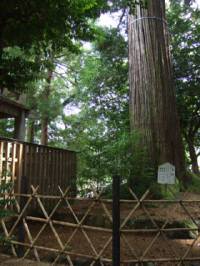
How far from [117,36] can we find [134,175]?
7.26m

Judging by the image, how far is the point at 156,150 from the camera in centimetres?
859

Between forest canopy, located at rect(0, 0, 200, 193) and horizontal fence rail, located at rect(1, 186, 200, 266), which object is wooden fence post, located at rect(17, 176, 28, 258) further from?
forest canopy, located at rect(0, 0, 200, 193)

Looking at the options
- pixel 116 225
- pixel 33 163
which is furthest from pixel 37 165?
pixel 116 225

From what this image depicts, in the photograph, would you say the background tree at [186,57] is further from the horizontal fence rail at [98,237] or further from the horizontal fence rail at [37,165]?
the horizontal fence rail at [98,237]

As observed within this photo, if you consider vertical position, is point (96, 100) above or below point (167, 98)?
above

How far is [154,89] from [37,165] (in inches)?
156

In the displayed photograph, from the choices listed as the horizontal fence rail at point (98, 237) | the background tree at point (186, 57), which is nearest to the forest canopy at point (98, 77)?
the background tree at point (186, 57)

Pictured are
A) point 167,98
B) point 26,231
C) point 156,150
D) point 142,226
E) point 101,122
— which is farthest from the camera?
point 101,122

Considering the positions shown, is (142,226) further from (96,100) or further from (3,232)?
(96,100)

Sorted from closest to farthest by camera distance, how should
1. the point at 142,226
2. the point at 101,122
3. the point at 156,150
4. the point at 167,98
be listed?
the point at 142,226 → the point at 156,150 → the point at 167,98 → the point at 101,122

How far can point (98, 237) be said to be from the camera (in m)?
5.73

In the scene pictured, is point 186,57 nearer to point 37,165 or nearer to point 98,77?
point 98,77

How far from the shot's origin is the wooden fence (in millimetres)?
6184

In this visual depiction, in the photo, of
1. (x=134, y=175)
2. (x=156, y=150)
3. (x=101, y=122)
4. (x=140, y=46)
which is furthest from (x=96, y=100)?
(x=134, y=175)
